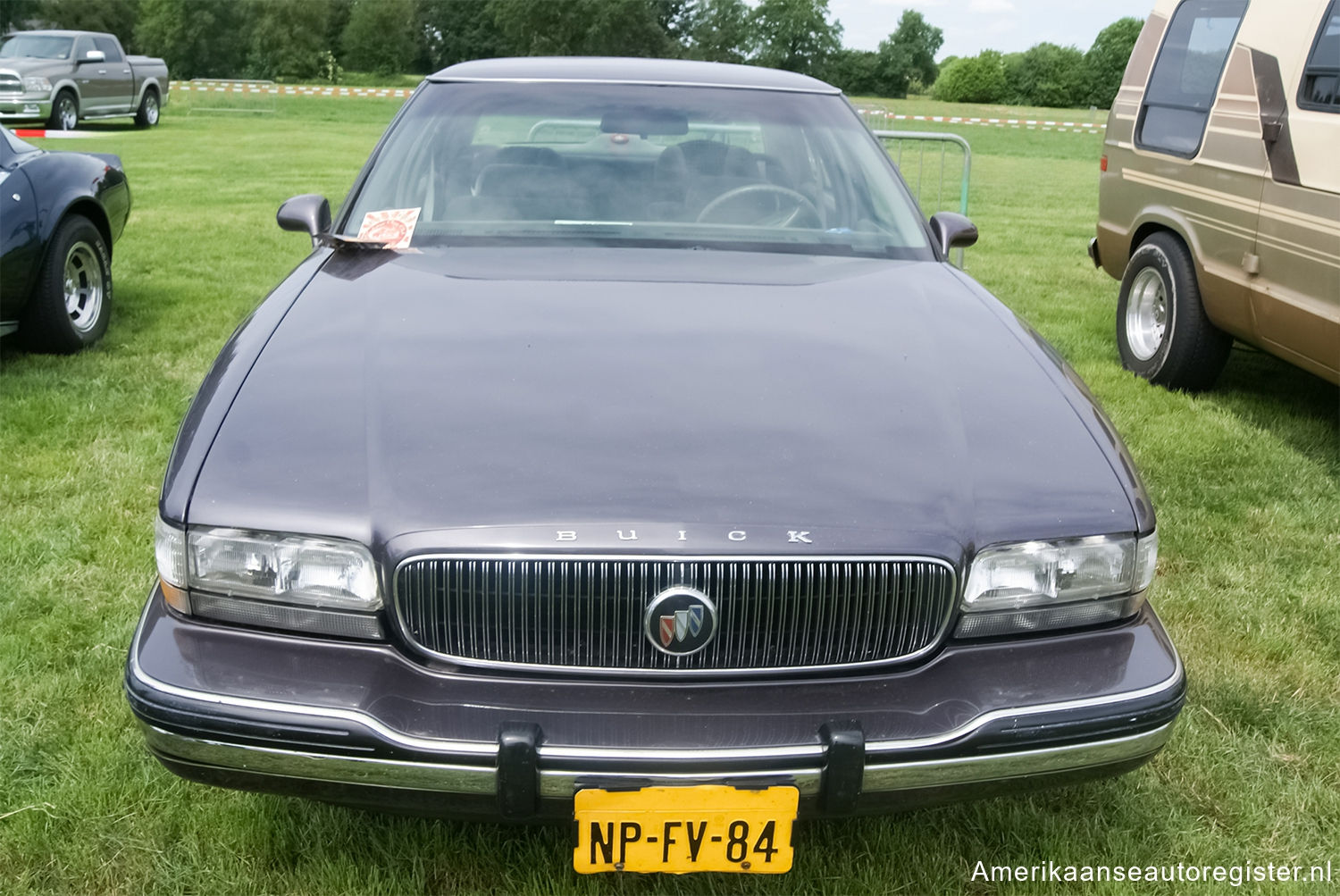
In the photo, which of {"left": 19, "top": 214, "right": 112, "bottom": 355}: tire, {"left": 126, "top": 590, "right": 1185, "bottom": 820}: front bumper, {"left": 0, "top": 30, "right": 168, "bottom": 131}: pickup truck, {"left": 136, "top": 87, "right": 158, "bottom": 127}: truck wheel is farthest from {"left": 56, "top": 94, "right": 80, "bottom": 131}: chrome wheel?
{"left": 126, "top": 590, "right": 1185, "bottom": 820}: front bumper

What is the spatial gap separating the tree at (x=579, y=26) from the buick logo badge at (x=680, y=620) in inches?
2741

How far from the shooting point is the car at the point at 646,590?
1780 mm

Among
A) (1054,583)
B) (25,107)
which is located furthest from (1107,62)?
(1054,583)

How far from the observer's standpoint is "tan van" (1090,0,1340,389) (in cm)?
440

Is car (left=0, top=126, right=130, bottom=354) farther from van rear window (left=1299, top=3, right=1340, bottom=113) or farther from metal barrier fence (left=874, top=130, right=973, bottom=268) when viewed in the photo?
metal barrier fence (left=874, top=130, right=973, bottom=268)

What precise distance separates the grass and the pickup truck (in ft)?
46.5

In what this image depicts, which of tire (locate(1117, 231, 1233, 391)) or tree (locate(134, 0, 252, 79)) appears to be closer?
tire (locate(1117, 231, 1233, 391))

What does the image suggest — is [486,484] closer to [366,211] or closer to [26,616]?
[366,211]

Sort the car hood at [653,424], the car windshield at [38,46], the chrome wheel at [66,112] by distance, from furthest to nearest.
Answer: the car windshield at [38,46]
the chrome wheel at [66,112]
the car hood at [653,424]

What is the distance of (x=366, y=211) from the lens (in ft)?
10.2

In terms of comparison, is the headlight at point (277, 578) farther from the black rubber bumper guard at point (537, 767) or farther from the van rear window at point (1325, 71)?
the van rear window at point (1325, 71)

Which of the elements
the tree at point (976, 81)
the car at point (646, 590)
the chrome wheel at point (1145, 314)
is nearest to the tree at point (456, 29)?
the tree at point (976, 81)

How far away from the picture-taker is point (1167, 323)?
5551 millimetres

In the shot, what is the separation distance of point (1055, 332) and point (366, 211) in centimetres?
473
